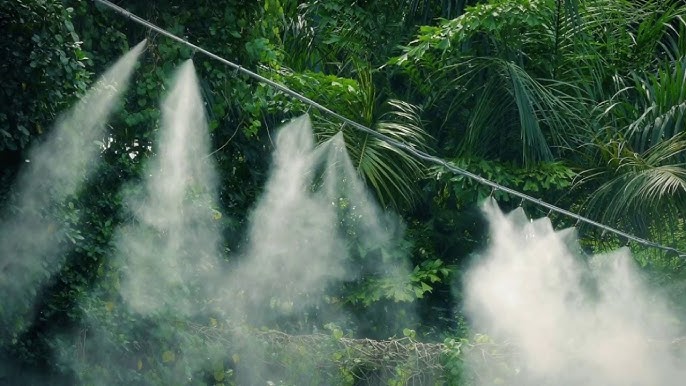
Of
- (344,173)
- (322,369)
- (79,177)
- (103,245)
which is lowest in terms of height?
(322,369)

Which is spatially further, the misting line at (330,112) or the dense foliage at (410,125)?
the dense foliage at (410,125)

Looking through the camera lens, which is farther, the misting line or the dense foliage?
the dense foliage

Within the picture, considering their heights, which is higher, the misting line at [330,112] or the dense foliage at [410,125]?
the misting line at [330,112]

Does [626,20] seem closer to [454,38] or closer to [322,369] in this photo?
[454,38]

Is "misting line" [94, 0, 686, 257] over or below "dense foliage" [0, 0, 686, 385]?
over

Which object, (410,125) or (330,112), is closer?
(330,112)

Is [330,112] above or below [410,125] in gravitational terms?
above

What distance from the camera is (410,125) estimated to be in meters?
10.8

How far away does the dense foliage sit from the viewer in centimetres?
791

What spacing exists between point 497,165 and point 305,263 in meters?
1.96

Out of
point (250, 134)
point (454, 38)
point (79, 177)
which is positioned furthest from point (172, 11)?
point (454, 38)

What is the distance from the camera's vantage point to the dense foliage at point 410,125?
311 inches

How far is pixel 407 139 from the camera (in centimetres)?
1068

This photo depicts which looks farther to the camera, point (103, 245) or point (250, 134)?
point (250, 134)
